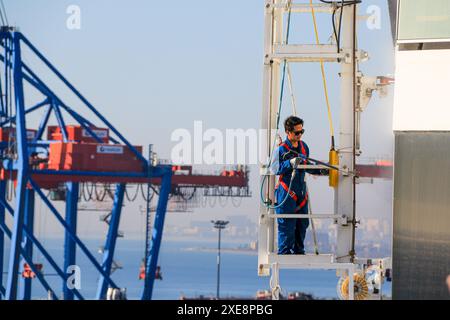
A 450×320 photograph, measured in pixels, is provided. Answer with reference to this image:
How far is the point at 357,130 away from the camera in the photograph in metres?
10.3

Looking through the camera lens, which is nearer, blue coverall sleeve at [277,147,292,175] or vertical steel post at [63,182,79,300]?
blue coverall sleeve at [277,147,292,175]

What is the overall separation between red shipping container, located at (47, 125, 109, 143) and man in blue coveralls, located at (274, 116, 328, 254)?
4740 centimetres

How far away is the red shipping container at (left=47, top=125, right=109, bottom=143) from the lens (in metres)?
57.5

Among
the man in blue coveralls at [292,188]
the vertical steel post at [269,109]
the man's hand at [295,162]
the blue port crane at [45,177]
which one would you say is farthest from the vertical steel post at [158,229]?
the man's hand at [295,162]

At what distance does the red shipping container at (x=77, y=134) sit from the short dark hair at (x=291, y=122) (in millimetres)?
47661

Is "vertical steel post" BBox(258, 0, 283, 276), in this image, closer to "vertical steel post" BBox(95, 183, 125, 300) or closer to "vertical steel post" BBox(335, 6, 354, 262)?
"vertical steel post" BBox(335, 6, 354, 262)

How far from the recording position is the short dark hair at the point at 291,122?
33.3ft

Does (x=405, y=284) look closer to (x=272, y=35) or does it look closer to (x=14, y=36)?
(x=272, y=35)

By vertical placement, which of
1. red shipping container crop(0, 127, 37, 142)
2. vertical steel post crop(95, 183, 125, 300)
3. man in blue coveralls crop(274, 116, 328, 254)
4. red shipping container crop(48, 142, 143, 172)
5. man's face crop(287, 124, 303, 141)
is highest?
red shipping container crop(0, 127, 37, 142)

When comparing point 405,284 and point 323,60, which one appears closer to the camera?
point 405,284

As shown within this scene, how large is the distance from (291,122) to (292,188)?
0.62 metres

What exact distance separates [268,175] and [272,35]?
1.24 meters

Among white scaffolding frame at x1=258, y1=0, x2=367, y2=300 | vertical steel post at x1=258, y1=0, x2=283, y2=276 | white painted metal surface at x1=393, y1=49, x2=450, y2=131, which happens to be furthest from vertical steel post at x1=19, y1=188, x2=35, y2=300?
white painted metal surface at x1=393, y1=49, x2=450, y2=131

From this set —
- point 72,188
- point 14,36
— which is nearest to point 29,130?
point 72,188
